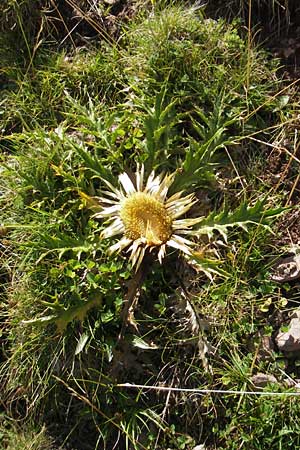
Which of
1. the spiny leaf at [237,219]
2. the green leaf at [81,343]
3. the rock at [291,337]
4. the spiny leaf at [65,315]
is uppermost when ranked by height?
the spiny leaf at [237,219]

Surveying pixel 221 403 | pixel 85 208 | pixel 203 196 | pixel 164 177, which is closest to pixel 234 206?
pixel 203 196

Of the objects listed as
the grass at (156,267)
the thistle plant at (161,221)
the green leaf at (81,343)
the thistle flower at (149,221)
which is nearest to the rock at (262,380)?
the grass at (156,267)

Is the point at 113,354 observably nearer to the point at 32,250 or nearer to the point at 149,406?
the point at 149,406

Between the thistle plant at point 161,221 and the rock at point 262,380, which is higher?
the thistle plant at point 161,221

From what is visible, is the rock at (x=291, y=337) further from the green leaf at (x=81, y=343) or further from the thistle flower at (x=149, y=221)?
the green leaf at (x=81, y=343)

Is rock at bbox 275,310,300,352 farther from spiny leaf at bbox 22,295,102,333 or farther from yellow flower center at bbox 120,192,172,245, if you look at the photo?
spiny leaf at bbox 22,295,102,333

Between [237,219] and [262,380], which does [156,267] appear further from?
[262,380]

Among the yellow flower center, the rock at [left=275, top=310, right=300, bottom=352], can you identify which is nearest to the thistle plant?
the yellow flower center
